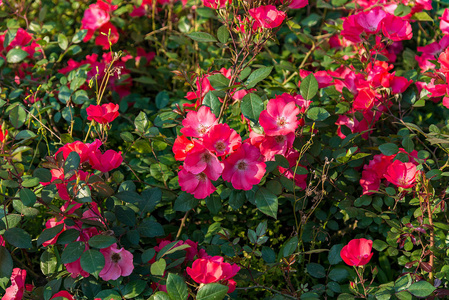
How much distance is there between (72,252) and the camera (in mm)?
1163

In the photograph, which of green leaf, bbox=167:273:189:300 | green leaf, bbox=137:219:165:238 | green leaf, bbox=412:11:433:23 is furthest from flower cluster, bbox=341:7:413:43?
green leaf, bbox=167:273:189:300

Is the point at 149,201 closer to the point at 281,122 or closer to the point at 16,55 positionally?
the point at 281,122

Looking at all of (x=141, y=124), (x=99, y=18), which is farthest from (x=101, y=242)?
(x=99, y=18)

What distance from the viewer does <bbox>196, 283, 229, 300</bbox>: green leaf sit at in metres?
1.04

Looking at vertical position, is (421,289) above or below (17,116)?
below

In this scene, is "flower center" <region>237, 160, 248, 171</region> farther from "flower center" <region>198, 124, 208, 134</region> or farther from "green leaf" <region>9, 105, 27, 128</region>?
"green leaf" <region>9, 105, 27, 128</region>

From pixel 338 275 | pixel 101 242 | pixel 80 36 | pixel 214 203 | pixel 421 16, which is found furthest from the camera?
pixel 80 36

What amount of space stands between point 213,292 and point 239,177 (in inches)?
14.2

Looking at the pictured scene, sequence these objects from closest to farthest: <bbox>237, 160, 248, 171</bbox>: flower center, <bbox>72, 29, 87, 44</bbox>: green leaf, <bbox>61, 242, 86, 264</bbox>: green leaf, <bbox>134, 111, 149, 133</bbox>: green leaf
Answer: <bbox>61, 242, 86, 264</bbox>: green leaf < <bbox>237, 160, 248, 171</bbox>: flower center < <bbox>134, 111, 149, 133</bbox>: green leaf < <bbox>72, 29, 87, 44</bbox>: green leaf

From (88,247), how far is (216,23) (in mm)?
1765

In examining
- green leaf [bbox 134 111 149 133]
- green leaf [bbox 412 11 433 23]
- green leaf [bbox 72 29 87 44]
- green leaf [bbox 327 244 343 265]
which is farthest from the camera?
green leaf [bbox 72 29 87 44]

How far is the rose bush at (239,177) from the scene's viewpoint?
1.23 metres

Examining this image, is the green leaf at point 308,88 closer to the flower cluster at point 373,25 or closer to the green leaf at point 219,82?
the green leaf at point 219,82

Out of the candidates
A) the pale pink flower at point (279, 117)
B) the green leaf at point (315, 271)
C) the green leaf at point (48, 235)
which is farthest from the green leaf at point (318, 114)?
the green leaf at point (48, 235)
